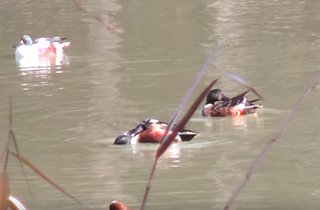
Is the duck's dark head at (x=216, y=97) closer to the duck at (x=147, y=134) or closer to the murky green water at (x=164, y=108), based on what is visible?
the murky green water at (x=164, y=108)

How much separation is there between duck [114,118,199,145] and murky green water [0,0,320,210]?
0.09 m

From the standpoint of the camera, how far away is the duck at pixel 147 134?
8.45 meters

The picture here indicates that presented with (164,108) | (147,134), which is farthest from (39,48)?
(147,134)

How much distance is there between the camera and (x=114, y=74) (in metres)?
12.6

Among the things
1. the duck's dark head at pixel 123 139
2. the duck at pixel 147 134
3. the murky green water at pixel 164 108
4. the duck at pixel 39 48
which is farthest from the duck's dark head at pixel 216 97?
the duck at pixel 39 48

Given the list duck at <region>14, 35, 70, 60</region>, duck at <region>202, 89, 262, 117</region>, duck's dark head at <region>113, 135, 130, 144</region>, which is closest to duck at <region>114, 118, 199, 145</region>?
duck's dark head at <region>113, 135, 130, 144</region>

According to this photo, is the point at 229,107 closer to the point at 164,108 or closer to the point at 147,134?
the point at 164,108

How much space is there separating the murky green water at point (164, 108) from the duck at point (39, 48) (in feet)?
0.74

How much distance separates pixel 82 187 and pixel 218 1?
15.1m

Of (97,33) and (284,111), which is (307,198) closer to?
(284,111)

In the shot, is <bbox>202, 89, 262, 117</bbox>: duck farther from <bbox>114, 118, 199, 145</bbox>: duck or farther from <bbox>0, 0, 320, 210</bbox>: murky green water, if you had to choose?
<bbox>114, 118, 199, 145</bbox>: duck

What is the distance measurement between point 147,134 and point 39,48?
6970 mm

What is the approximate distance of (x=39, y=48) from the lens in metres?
15.2

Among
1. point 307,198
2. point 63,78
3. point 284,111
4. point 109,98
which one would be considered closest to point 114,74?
point 63,78
